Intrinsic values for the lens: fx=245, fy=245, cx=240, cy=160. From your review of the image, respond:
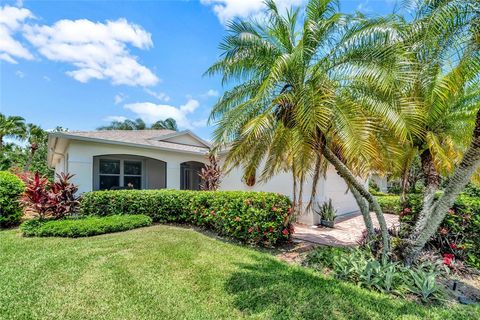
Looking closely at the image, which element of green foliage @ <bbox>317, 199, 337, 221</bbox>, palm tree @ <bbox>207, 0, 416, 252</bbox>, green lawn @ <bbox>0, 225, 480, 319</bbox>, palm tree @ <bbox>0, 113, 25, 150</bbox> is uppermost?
palm tree @ <bbox>0, 113, 25, 150</bbox>

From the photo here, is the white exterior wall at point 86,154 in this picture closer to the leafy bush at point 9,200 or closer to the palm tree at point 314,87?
the leafy bush at point 9,200

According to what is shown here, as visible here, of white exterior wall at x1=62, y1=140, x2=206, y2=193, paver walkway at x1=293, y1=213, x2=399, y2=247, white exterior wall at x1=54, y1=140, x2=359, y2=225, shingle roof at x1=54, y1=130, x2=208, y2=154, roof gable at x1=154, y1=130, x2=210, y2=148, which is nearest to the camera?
paver walkway at x1=293, y1=213, x2=399, y2=247

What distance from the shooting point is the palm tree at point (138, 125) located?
3716cm

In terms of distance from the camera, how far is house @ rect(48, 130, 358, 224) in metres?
11.8

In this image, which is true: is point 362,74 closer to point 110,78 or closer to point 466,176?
point 466,176

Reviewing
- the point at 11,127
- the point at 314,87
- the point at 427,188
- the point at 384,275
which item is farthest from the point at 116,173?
the point at 11,127

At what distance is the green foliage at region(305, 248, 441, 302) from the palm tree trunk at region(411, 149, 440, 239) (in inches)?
42.4

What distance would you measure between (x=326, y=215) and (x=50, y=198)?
39.9ft

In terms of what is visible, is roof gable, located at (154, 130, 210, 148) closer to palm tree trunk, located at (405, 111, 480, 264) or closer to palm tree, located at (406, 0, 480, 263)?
palm tree, located at (406, 0, 480, 263)

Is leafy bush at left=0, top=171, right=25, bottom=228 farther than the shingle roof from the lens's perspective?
No

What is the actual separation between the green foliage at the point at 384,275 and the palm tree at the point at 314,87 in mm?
1060

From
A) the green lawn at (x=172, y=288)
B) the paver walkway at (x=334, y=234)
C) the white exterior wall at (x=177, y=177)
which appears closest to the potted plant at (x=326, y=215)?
the white exterior wall at (x=177, y=177)

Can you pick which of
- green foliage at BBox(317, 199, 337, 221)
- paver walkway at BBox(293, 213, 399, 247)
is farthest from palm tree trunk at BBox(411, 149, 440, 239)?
green foliage at BBox(317, 199, 337, 221)

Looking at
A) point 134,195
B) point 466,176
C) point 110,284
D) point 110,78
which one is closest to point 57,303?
point 110,284
